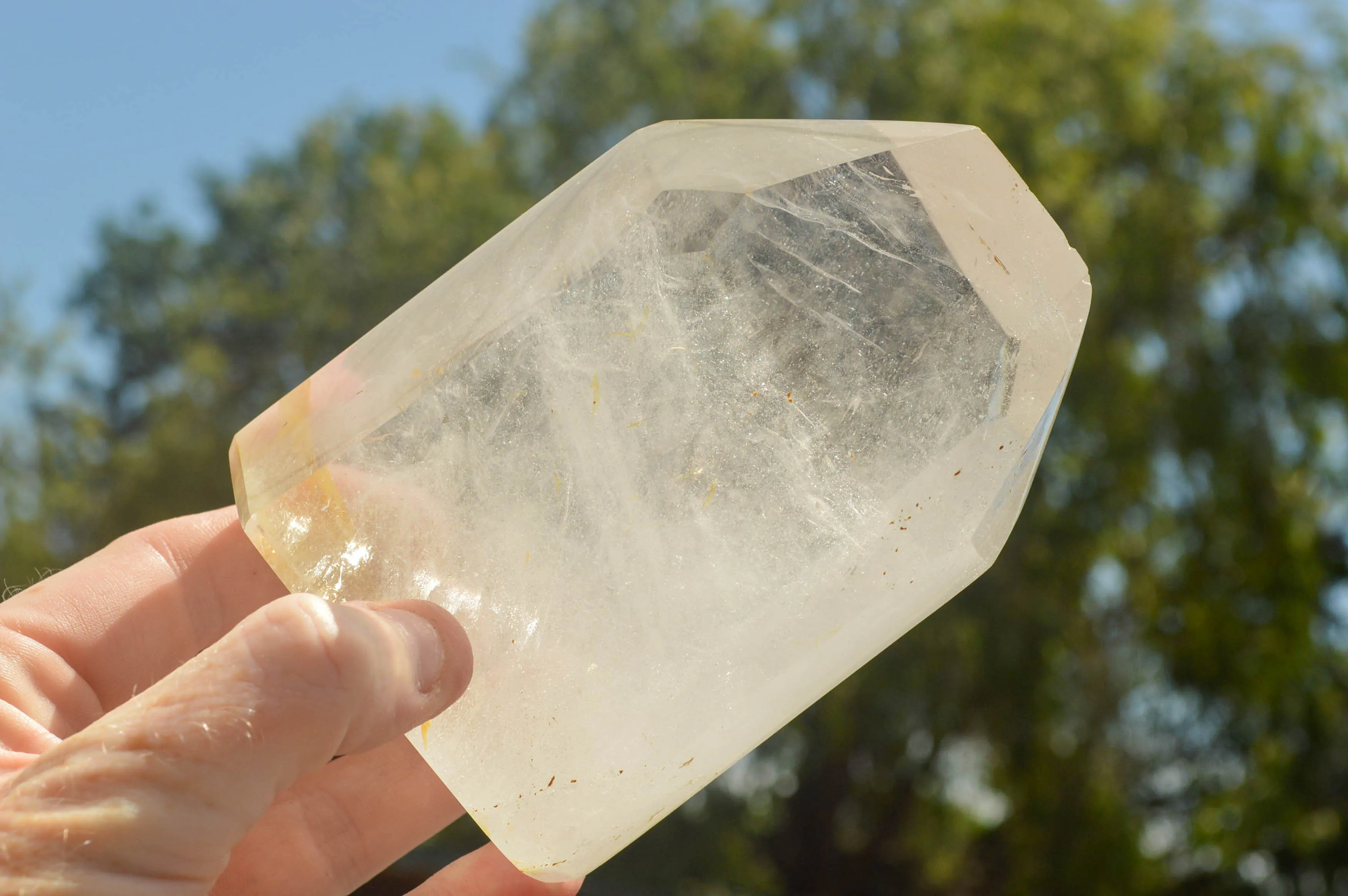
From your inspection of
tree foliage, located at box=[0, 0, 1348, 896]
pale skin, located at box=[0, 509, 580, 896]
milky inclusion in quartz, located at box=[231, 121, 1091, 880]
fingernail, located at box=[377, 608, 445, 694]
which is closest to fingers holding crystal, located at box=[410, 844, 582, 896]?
pale skin, located at box=[0, 509, 580, 896]

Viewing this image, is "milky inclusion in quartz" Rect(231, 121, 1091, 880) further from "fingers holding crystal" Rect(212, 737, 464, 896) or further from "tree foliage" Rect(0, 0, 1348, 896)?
"tree foliage" Rect(0, 0, 1348, 896)

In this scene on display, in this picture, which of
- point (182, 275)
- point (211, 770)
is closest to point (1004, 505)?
point (211, 770)

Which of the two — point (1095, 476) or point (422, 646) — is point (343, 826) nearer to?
point (422, 646)

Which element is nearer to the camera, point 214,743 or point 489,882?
point 214,743

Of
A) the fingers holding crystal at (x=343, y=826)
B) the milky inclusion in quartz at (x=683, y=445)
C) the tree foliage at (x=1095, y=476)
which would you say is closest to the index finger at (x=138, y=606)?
the fingers holding crystal at (x=343, y=826)

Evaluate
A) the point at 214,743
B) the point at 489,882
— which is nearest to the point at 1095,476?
the point at 489,882

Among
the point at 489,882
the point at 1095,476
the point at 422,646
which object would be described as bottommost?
the point at 1095,476
